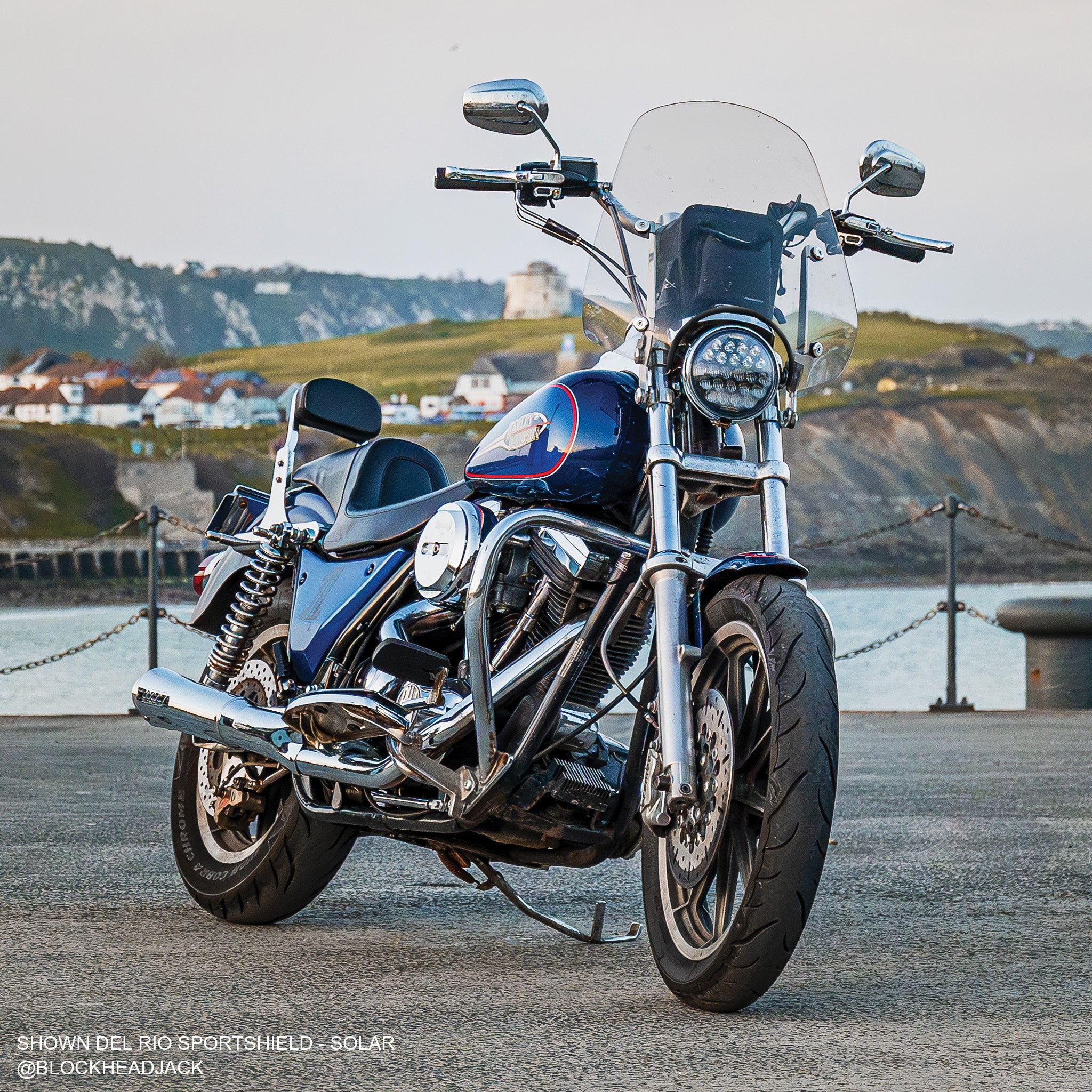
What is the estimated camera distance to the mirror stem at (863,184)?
3.72 metres

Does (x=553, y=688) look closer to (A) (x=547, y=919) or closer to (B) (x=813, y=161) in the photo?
(A) (x=547, y=919)

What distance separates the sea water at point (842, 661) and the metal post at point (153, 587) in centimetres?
199

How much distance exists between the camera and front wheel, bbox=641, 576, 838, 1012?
2717mm

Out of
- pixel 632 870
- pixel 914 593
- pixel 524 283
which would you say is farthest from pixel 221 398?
pixel 632 870

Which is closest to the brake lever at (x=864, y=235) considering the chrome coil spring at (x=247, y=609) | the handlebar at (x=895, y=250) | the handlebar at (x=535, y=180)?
the handlebar at (x=895, y=250)

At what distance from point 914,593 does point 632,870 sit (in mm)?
75112

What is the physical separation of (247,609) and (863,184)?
198cm

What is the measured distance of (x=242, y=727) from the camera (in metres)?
3.93

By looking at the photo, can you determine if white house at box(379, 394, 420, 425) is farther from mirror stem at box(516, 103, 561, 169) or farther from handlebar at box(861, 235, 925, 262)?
mirror stem at box(516, 103, 561, 169)

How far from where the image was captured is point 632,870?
4844 mm

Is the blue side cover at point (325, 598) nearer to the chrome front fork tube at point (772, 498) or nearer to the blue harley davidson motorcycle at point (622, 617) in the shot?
the blue harley davidson motorcycle at point (622, 617)

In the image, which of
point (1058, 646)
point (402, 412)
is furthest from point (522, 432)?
point (402, 412)

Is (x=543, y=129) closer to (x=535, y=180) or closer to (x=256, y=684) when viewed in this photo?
(x=535, y=180)

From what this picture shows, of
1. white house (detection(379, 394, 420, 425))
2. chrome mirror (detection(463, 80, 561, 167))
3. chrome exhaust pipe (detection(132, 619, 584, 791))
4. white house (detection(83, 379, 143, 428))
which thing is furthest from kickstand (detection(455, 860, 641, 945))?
white house (detection(83, 379, 143, 428))
